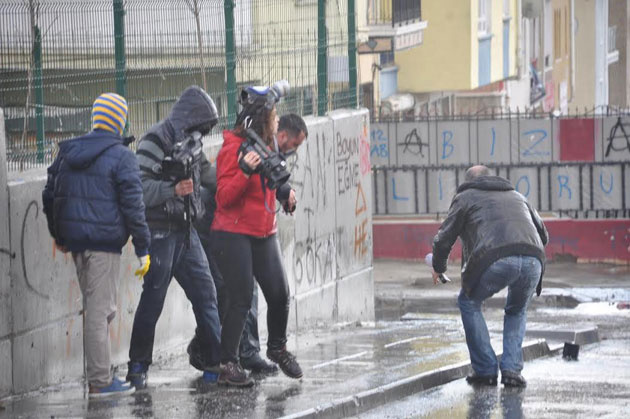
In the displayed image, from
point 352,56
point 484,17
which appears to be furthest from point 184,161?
point 484,17

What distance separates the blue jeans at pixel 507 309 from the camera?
886 cm

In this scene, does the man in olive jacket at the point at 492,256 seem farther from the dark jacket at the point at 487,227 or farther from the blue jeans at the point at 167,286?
the blue jeans at the point at 167,286

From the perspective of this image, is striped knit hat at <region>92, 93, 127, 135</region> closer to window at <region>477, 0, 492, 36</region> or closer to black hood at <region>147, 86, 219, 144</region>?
black hood at <region>147, 86, 219, 144</region>

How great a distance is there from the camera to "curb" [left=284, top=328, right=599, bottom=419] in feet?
24.8

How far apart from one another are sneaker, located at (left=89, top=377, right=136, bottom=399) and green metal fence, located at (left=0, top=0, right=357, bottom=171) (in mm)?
1470

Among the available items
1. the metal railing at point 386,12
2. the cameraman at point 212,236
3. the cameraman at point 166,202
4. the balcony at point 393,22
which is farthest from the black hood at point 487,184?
the metal railing at point 386,12

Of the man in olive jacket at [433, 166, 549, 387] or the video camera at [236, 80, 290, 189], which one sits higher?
the video camera at [236, 80, 290, 189]

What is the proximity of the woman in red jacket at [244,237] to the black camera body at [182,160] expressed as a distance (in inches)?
6.1

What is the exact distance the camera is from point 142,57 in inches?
405

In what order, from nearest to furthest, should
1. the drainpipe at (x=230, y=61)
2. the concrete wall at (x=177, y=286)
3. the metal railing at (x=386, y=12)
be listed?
the concrete wall at (x=177, y=286) < the drainpipe at (x=230, y=61) < the metal railing at (x=386, y=12)

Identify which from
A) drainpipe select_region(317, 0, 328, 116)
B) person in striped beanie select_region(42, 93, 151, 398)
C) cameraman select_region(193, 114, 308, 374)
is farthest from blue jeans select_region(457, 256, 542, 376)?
drainpipe select_region(317, 0, 328, 116)

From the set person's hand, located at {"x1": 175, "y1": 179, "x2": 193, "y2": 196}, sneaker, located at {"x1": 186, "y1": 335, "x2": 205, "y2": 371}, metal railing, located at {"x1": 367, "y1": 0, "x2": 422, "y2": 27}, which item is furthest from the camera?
metal railing, located at {"x1": 367, "y1": 0, "x2": 422, "y2": 27}

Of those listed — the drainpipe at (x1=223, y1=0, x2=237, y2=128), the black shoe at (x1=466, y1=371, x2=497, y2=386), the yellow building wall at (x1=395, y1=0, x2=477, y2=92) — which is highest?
the yellow building wall at (x1=395, y1=0, x2=477, y2=92)

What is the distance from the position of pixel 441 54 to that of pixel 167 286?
76.0 ft
